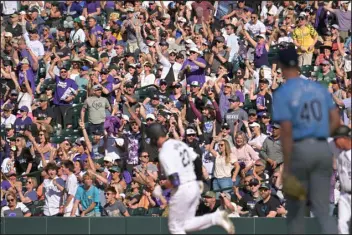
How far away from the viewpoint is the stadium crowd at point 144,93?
1873 centimetres

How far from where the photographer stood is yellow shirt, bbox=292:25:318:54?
23328 mm

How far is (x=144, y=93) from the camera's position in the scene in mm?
21781

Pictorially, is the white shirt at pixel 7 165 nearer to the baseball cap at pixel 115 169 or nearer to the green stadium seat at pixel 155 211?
the baseball cap at pixel 115 169

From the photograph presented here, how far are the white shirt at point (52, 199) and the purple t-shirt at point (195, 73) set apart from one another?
414 centimetres

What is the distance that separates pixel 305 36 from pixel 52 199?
23.1 ft

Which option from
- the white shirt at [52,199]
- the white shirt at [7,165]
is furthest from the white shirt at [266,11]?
the white shirt at [52,199]

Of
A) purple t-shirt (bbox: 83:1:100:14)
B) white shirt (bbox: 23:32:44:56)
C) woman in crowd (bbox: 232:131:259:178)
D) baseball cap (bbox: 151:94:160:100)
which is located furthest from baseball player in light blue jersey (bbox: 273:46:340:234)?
purple t-shirt (bbox: 83:1:100:14)

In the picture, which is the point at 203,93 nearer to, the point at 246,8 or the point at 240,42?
the point at 240,42

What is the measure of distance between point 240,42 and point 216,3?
220cm

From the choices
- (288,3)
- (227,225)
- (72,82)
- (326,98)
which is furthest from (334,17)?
(326,98)

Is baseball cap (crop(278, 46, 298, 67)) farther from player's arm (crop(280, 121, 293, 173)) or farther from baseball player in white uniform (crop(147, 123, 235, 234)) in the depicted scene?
baseball player in white uniform (crop(147, 123, 235, 234))

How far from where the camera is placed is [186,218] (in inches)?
514

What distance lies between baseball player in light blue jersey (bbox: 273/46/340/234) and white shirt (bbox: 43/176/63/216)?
827cm

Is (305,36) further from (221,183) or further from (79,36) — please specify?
(221,183)
